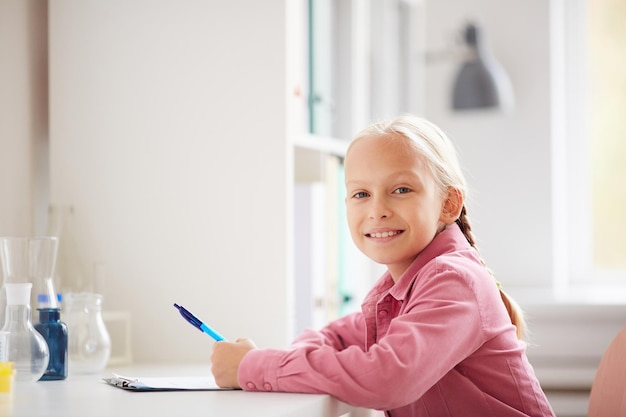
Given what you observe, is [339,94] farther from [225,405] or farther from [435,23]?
[225,405]

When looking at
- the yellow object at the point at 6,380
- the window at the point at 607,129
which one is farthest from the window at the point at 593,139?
the yellow object at the point at 6,380

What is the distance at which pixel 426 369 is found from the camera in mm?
1076

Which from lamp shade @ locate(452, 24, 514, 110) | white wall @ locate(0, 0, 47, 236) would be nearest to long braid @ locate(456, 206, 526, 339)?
white wall @ locate(0, 0, 47, 236)

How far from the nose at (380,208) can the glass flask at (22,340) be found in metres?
0.52

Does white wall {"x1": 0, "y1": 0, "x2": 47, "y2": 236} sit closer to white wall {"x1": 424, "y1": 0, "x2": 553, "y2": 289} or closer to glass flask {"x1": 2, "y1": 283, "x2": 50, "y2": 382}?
glass flask {"x1": 2, "y1": 283, "x2": 50, "y2": 382}

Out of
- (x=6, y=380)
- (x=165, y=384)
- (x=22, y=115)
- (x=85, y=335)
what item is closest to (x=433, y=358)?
(x=165, y=384)

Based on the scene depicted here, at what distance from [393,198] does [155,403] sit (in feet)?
1.57

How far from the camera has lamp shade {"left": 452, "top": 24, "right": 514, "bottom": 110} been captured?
9.32 ft

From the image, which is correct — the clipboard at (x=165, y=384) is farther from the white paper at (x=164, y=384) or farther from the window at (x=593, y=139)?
the window at (x=593, y=139)

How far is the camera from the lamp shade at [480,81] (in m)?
2.84

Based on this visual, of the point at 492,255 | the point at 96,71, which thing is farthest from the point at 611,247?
the point at 96,71

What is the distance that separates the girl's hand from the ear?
0.38m

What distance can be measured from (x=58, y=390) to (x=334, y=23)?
138 centimetres

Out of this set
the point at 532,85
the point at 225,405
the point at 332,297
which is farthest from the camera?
the point at 532,85
